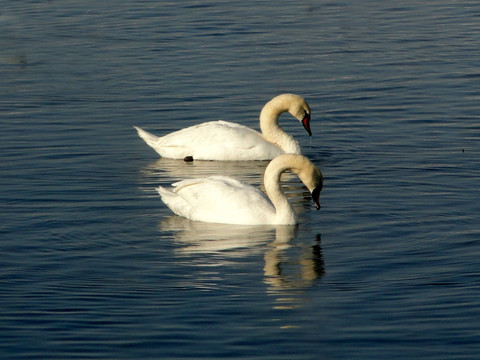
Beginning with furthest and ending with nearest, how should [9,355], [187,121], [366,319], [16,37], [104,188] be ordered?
[16,37]
[187,121]
[104,188]
[366,319]
[9,355]

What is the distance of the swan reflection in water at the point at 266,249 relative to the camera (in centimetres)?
1112

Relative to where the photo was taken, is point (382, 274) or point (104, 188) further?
point (104, 188)

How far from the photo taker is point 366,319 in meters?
10.0

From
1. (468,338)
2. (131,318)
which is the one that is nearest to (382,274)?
(468,338)

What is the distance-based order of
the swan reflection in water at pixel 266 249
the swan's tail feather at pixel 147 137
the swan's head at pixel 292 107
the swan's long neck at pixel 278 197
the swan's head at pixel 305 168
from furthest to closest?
the swan's head at pixel 292 107
the swan's tail feather at pixel 147 137
the swan's head at pixel 305 168
the swan's long neck at pixel 278 197
the swan reflection in water at pixel 266 249

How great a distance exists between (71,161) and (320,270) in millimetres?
6040

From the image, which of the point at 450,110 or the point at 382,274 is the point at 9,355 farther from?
the point at 450,110

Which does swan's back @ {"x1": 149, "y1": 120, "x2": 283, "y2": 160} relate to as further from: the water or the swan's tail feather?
the water

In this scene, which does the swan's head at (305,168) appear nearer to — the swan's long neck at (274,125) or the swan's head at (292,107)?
the swan's long neck at (274,125)

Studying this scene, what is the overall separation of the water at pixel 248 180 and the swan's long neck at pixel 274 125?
0.39 m

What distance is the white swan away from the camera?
1705 centimetres

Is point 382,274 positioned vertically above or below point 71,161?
below

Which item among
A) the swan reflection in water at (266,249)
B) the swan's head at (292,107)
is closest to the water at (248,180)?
the swan reflection in water at (266,249)

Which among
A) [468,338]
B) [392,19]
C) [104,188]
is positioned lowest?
[468,338]
